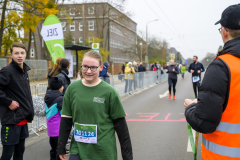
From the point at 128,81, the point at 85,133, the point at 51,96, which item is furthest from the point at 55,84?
the point at 128,81

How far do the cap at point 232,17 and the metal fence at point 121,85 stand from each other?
18.7 feet

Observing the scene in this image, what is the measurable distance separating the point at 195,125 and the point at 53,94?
2818mm

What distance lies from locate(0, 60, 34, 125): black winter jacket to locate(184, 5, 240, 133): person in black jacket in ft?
7.76

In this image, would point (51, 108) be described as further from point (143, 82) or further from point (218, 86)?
point (143, 82)

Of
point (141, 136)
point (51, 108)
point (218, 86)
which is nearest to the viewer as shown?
point (218, 86)

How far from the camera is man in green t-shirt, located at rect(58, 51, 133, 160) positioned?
2492mm

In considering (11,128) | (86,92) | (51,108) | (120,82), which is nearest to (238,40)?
(86,92)

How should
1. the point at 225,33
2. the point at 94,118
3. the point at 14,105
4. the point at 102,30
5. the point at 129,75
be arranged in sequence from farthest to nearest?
1. the point at 102,30
2. the point at 129,75
3. the point at 14,105
4. the point at 94,118
5. the point at 225,33

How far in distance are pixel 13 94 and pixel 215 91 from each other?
261 cm

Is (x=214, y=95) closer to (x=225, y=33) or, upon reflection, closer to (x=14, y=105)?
(x=225, y=33)

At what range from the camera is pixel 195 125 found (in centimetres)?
190

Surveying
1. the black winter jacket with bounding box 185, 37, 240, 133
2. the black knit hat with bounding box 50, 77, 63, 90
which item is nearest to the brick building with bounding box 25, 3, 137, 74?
the black knit hat with bounding box 50, 77, 63, 90

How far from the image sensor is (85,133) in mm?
2516

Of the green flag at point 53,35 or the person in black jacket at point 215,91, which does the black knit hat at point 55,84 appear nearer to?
the person in black jacket at point 215,91
